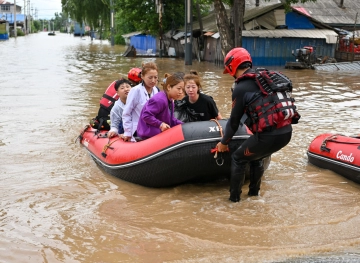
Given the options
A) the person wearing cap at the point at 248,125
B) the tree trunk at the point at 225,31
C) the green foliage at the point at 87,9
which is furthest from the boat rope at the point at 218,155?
the green foliage at the point at 87,9

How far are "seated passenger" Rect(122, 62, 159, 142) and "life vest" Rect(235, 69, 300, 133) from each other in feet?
4.78

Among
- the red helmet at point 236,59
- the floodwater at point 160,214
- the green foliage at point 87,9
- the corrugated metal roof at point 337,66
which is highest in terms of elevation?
the green foliage at point 87,9

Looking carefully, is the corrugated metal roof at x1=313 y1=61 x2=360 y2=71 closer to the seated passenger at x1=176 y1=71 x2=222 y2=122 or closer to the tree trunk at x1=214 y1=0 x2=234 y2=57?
the tree trunk at x1=214 y1=0 x2=234 y2=57

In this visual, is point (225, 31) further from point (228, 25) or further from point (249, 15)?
point (249, 15)

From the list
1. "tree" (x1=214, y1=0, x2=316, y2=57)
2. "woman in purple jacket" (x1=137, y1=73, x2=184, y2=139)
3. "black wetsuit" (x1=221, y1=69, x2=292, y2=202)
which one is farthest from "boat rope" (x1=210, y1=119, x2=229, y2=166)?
"tree" (x1=214, y1=0, x2=316, y2=57)

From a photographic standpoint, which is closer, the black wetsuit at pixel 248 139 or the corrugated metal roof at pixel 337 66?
the black wetsuit at pixel 248 139

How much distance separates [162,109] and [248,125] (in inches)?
46.3

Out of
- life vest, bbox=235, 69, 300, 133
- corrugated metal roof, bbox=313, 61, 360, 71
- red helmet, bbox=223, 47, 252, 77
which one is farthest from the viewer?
corrugated metal roof, bbox=313, 61, 360, 71

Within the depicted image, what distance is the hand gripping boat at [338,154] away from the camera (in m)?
6.19

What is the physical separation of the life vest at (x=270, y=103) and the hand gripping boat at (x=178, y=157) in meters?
0.65

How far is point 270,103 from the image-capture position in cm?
482

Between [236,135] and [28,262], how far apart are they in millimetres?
2503

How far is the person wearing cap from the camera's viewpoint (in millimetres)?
4891

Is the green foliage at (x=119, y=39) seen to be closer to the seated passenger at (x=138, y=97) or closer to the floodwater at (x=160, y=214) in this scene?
the floodwater at (x=160, y=214)
